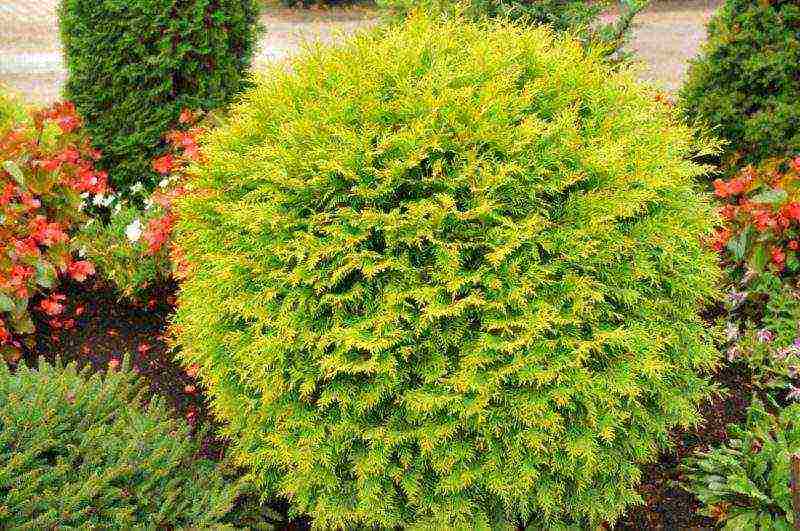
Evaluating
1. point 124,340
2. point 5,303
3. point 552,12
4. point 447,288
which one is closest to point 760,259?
point 552,12

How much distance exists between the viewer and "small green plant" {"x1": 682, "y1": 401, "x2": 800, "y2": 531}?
117 inches

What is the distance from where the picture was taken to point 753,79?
4.30 metres

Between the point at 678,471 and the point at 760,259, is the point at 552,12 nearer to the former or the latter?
the point at 760,259

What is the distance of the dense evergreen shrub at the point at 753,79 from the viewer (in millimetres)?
4156

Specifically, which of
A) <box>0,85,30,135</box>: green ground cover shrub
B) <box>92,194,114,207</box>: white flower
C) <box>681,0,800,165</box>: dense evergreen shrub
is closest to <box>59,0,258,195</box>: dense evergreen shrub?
<box>92,194,114,207</box>: white flower

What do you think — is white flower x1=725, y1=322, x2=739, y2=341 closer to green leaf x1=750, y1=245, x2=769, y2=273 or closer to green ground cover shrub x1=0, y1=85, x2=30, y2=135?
green leaf x1=750, y1=245, x2=769, y2=273

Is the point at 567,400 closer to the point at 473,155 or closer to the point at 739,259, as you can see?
the point at 473,155

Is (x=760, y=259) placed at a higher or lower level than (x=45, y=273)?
higher

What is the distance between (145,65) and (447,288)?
3369 millimetres

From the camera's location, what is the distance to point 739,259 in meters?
4.02

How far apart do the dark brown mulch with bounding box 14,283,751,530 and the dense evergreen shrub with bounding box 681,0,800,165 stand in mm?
1416

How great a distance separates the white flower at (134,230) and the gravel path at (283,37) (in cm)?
446

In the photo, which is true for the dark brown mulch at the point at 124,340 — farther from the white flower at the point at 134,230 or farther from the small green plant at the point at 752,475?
the small green plant at the point at 752,475

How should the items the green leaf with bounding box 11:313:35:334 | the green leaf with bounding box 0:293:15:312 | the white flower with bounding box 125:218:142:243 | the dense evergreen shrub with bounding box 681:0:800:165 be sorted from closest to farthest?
the green leaf with bounding box 0:293:15:312
the green leaf with bounding box 11:313:35:334
the dense evergreen shrub with bounding box 681:0:800:165
the white flower with bounding box 125:218:142:243
